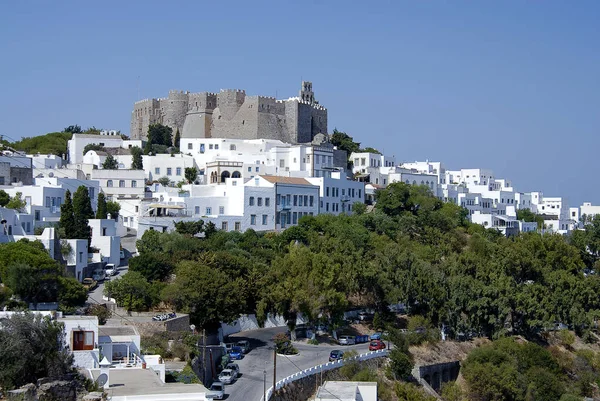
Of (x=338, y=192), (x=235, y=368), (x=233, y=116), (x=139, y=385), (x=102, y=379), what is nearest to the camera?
(x=139, y=385)

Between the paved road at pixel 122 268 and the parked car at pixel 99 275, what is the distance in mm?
532

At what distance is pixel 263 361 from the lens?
30672 mm

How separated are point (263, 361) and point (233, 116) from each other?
1612 inches

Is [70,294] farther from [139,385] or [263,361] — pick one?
[139,385]

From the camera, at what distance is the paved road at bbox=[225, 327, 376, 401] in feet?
87.4

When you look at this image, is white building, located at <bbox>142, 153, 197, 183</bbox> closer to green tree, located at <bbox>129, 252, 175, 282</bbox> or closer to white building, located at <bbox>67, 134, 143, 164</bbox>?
white building, located at <bbox>67, 134, 143, 164</bbox>

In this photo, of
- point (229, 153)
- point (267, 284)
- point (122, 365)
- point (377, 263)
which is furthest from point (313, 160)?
point (122, 365)

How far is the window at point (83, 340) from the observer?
72.0 ft

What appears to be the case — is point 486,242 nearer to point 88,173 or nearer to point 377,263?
point 377,263

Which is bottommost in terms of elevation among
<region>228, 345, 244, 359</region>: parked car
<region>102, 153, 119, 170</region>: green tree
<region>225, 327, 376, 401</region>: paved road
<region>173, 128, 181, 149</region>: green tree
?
<region>225, 327, 376, 401</region>: paved road

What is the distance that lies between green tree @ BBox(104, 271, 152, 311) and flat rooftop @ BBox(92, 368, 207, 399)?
34.6ft

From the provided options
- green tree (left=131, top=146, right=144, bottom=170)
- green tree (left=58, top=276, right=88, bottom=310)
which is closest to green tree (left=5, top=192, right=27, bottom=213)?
green tree (left=58, top=276, right=88, bottom=310)

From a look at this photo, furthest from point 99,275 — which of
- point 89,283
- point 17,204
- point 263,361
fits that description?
point 263,361

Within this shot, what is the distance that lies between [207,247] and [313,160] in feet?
62.2
